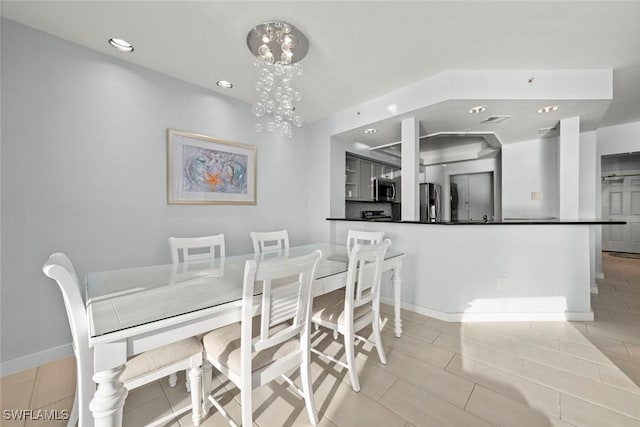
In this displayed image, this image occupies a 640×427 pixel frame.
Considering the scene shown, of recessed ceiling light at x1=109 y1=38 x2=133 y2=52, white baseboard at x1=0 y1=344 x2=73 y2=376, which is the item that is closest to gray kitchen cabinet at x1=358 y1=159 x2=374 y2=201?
recessed ceiling light at x1=109 y1=38 x2=133 y2=52

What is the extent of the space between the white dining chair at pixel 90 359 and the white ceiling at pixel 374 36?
1.75m

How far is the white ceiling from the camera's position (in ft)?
5.59

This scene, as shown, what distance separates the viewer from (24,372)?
70.8 inches

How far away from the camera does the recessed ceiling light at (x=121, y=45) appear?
2.02 metres

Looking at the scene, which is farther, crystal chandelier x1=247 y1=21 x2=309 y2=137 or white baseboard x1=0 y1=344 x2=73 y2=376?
crystal chandelier x1=247 y1=21 x2=309 y2=137

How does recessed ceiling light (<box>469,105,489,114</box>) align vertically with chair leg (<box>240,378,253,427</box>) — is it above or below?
above

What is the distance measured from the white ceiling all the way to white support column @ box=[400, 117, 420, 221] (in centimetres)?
24

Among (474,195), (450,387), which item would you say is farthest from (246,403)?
(474,195)

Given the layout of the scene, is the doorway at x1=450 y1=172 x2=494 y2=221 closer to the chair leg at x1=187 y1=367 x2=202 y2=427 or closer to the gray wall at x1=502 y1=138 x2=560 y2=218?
the gray wall at x1=502 y1=138 x2=560 y2=218

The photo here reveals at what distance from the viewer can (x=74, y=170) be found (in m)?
2.03

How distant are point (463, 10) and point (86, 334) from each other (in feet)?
9.03

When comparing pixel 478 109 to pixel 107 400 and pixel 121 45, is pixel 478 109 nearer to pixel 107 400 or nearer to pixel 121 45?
pixel 121 45

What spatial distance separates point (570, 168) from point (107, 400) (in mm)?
4374

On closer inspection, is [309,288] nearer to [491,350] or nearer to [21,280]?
[491,350]
